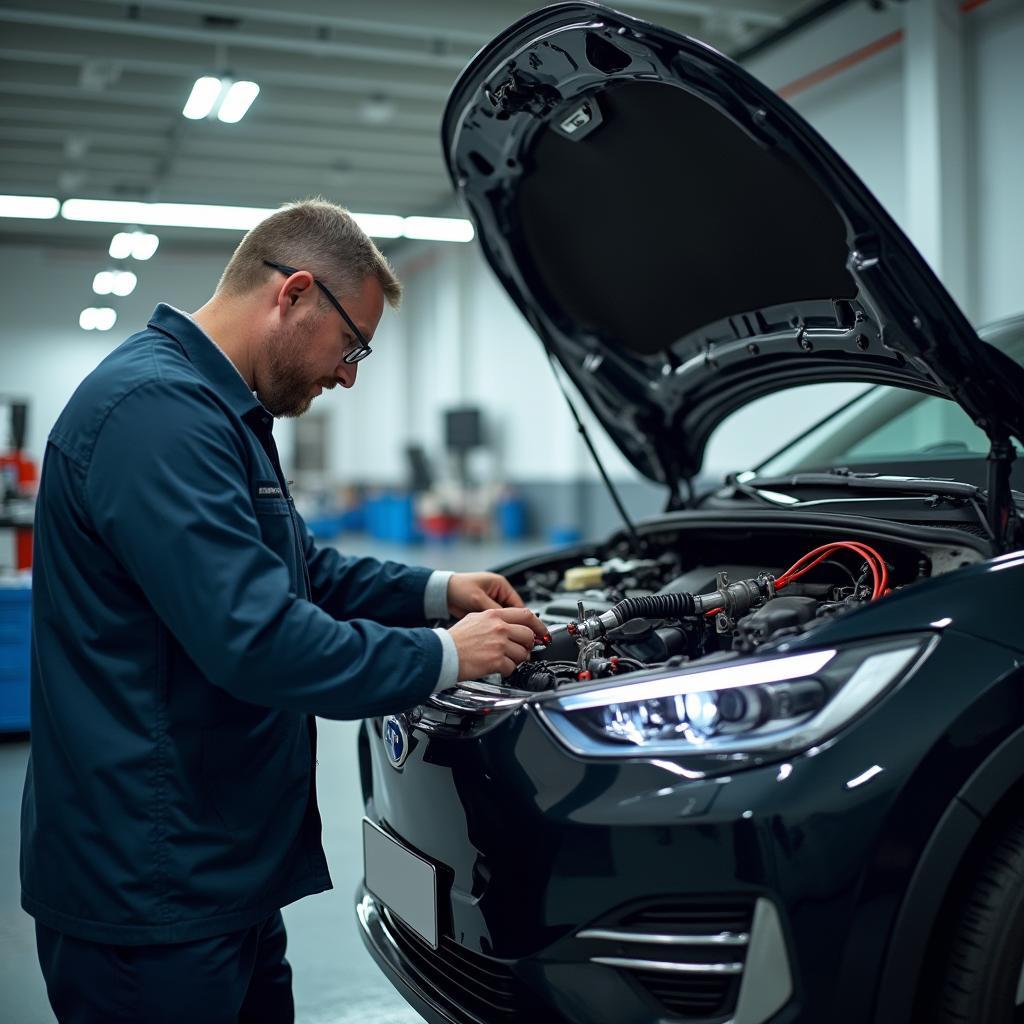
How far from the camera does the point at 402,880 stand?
1679mm

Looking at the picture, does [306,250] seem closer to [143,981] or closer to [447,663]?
[447,663]

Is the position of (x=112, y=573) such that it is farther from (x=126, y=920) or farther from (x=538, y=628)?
(x=538, y=628)

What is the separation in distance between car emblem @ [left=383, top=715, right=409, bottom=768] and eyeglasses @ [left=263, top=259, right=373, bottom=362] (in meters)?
0.59

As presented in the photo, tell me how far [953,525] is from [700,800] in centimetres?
87

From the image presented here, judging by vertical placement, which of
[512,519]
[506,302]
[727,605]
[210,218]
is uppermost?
[210,218]

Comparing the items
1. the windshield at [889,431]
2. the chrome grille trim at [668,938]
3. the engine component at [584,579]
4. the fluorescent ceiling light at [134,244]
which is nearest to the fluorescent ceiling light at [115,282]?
the fluorescent ceiling light at [134,244]

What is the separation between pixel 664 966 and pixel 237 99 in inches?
293

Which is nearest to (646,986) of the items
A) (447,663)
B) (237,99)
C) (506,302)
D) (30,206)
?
(447,663)

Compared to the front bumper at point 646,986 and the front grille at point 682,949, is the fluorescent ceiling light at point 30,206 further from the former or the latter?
the front grille at point 682,949

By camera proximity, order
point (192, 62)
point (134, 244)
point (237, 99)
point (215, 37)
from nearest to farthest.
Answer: point (215, 37), point (237, 99), point (192, 62), point (134, 244)

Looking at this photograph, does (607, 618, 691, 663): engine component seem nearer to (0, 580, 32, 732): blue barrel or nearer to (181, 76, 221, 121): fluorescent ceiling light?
(0, 580, 32, 732): blue barrel

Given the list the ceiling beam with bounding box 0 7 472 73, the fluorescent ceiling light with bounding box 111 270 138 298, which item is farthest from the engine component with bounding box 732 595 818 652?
the fluorescent ceiling light with bounding box 111 270 138 298

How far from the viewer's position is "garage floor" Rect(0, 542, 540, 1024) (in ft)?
6.93

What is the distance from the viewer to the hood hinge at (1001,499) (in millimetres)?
1633
